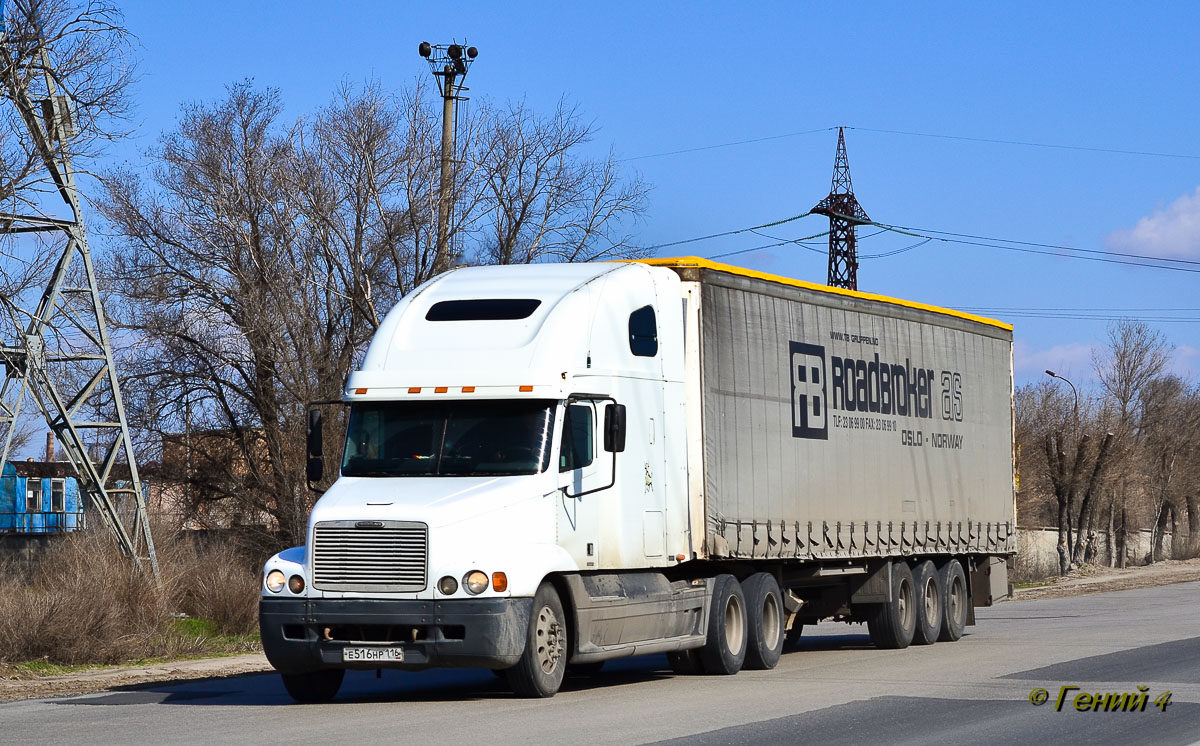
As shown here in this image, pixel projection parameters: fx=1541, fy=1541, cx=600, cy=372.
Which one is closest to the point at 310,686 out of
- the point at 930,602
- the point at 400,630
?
the point at 400,630

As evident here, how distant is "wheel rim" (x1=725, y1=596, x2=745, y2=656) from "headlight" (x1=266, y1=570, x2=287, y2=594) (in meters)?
5.16

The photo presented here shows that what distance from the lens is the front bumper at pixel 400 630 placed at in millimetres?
12906

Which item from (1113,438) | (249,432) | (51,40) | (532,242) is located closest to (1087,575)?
(1113,438)

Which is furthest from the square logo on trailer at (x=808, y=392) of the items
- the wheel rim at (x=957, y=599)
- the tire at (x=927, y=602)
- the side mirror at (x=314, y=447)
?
the side mirror at (x=314, y=447)

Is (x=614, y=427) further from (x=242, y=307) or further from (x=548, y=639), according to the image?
(x=242, y=307)

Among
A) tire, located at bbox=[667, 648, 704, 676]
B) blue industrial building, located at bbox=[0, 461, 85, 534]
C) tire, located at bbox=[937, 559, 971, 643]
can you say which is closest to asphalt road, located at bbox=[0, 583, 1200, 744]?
tire, located at bbox=[667, 648, 704, 676]

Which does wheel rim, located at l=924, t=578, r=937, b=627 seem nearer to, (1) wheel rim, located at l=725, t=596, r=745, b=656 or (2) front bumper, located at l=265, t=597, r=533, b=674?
(1) wheel rim, located at l=725, t=596, r=745, b=656

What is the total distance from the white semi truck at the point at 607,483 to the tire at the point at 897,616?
0.13 feet

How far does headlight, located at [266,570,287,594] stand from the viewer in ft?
44.1

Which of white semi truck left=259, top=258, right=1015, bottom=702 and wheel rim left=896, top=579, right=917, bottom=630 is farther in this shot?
wheel rim left=896, top=579, right=917, bottom=630

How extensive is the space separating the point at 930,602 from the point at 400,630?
32.3ft

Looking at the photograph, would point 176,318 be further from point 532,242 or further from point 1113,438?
point 1113,438

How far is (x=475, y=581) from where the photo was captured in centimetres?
1305

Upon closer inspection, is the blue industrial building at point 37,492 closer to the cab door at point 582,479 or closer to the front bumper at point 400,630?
the front bumper at point 400,630
